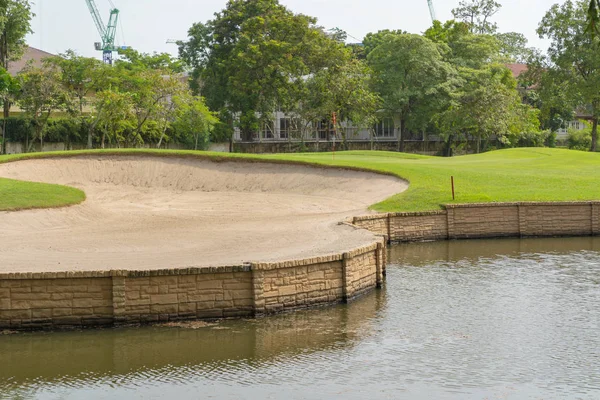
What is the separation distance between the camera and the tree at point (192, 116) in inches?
2616

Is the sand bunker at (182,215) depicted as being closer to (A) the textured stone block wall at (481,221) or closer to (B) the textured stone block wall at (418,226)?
(B) the textured stone block wall at (418,226)

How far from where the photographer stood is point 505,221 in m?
32.2

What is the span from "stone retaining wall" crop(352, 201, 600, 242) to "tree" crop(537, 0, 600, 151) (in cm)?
4735

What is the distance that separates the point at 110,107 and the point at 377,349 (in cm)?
4740

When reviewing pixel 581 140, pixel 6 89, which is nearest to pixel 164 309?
pixel 6 89

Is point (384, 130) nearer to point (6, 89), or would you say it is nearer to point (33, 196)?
point (6, 89)

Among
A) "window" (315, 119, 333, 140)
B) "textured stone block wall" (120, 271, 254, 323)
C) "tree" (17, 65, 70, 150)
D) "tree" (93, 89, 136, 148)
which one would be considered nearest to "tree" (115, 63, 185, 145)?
"tree" (93, 89, 136, 148)

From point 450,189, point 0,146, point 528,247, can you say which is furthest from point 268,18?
point 528,247

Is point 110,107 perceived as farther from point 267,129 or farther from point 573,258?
point 573,258

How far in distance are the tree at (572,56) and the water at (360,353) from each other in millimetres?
59919

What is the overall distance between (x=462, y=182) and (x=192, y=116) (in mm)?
35069

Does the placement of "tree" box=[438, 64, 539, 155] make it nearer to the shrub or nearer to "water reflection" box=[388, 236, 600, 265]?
the shrub

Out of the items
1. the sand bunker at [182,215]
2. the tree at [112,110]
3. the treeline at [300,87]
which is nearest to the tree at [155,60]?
the treeline at [300,87]

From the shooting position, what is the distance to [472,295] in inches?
818
